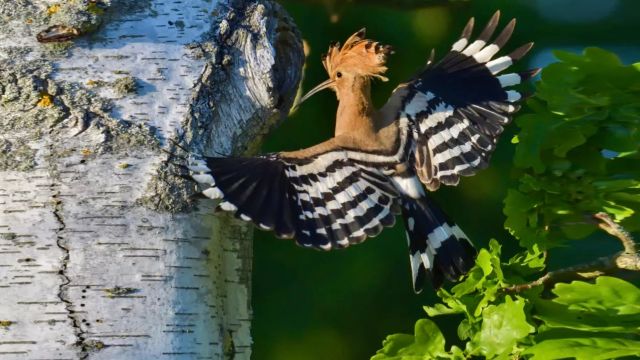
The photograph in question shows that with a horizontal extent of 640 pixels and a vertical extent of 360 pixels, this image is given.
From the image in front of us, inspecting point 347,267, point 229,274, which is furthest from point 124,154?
point 347,267

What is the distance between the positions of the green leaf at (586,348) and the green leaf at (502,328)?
48 millimetres

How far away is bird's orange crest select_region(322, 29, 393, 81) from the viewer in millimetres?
1429

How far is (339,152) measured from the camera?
138 cm

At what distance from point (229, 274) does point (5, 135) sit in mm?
342

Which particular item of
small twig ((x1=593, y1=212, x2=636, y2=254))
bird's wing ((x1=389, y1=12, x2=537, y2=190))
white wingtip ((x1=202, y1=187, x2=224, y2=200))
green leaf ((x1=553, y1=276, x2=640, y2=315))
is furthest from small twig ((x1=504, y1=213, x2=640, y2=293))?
white wingtip ((x1=202, y1=187, x2=224, y2=200))

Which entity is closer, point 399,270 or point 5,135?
point 5,135

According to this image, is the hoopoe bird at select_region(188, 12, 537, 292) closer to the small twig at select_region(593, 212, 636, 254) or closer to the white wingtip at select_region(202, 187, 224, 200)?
the white wingtip at select_region(202, 187, 224, 200)

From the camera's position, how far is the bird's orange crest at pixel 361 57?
1.43 meters

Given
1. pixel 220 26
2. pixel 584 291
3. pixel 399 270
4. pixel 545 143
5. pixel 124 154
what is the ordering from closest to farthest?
pixel 584 291 < pixel 545 143 < pixel 124 154 < pixel 220 26 < pixel 399 270

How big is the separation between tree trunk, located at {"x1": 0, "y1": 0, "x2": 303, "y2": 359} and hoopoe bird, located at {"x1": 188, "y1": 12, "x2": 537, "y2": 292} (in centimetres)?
8

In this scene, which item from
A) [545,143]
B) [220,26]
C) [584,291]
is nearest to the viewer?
[584,291]

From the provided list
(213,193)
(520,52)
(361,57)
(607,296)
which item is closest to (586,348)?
(607,296)

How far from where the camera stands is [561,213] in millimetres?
1060

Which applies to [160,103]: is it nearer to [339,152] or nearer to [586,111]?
[339,152]
